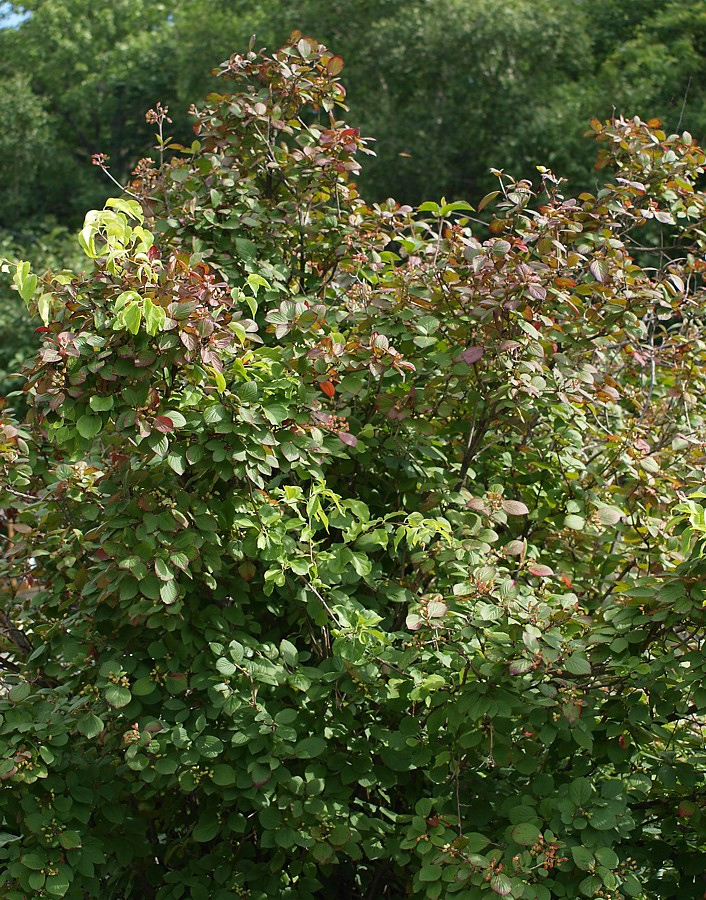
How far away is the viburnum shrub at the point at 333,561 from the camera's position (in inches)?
83.5

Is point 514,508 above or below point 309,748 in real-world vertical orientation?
above

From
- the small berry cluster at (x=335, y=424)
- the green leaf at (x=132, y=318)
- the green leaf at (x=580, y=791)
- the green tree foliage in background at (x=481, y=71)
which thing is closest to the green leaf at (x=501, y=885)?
the green leaf at (x=580, y=791)

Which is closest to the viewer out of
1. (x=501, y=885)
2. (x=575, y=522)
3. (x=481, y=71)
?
(x=501, y=885)

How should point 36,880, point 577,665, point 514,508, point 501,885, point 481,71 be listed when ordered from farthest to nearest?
1. point 481,71
2. point 514,508
3. point 36,880
4. point 577,665
5. point 501,885

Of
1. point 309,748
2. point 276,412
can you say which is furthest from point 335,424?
point 309,748

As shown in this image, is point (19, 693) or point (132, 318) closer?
point (132, 318)

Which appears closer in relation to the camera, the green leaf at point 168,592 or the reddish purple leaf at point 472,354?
the green leaf at point 168,592

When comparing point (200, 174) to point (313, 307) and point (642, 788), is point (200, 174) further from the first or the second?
point (642, 788)

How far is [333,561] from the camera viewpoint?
2326 mm

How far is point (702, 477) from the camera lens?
7.54 ft

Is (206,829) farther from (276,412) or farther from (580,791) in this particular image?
(276,412)

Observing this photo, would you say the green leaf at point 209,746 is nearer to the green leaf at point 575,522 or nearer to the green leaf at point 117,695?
the green leaf at point 117,695

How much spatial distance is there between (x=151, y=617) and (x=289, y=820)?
524mm

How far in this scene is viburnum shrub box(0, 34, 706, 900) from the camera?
2.12 m
